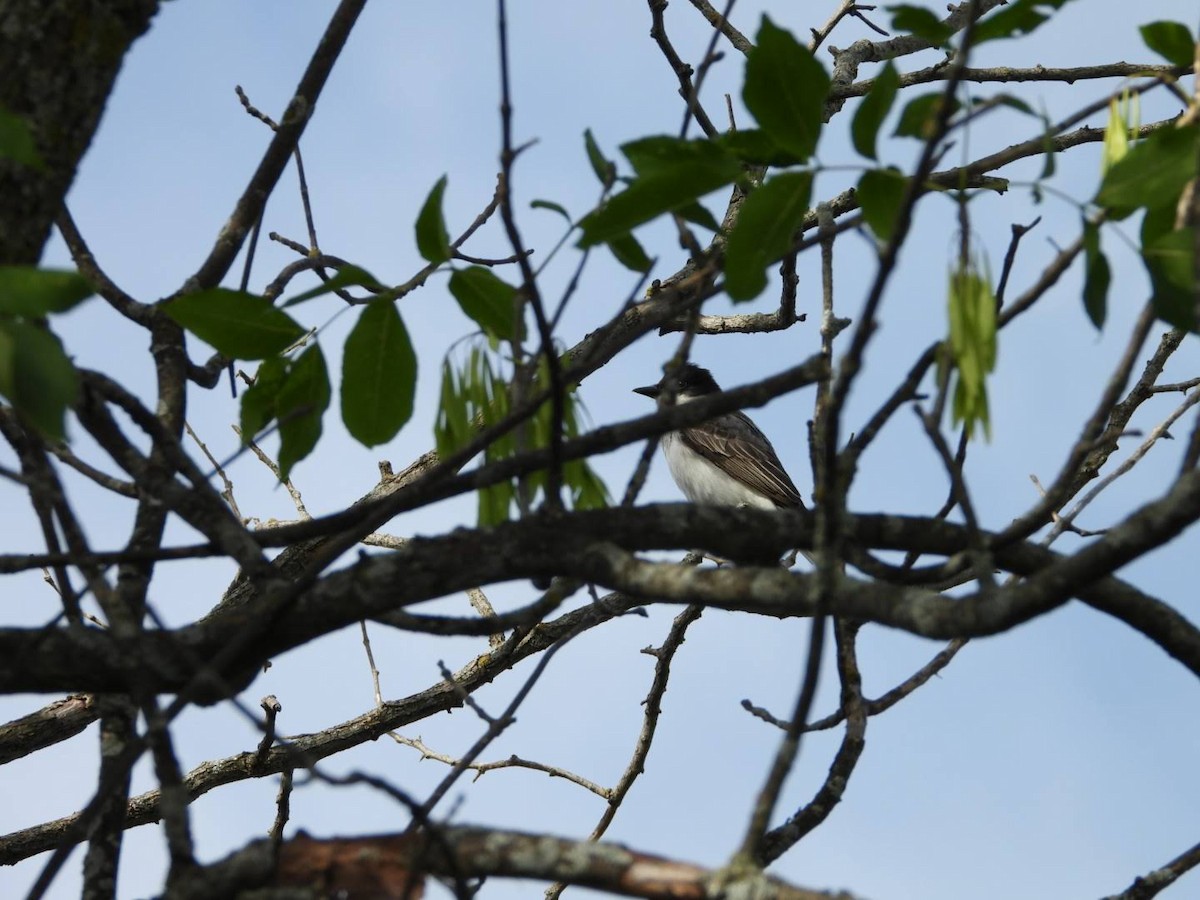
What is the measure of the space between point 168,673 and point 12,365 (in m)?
0.96

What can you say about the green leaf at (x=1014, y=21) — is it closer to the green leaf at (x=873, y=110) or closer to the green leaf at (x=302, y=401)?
the green leaf at (x=873, y=110)

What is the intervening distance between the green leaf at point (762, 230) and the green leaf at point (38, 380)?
1285 millimetres

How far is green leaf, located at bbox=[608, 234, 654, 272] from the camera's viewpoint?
3.06 m

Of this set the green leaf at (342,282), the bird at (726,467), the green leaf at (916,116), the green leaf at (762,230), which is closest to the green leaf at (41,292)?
the green leaf at (342,282)

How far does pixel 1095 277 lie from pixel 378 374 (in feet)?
5.09

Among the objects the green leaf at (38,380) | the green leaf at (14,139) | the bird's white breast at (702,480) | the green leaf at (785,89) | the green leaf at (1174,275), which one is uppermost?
the bird's white breast at (702,480)

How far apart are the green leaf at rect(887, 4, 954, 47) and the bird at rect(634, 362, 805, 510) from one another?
9.89m

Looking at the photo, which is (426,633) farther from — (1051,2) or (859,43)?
(859,43)

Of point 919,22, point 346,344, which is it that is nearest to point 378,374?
point 346,344

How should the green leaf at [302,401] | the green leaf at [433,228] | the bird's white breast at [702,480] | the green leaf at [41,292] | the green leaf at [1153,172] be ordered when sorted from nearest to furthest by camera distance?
the green leaf at [41,292] < the green leaf at [1153,172] < the green leaf at [433,228] < the green leaf at [302,401] < the bird's white breast at [702,480]

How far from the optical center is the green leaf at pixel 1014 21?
2.42 m

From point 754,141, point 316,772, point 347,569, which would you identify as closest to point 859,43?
point 754,141

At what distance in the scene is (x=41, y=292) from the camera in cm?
201

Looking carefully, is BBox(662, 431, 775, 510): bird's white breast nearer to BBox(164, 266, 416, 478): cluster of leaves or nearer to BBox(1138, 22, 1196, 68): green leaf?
BBox(164, 266, 416, 478): cluster of leaves
